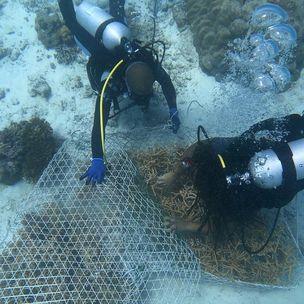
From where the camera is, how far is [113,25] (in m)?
5.87

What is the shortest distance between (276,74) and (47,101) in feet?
16.9

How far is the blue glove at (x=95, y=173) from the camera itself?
4.79 meters

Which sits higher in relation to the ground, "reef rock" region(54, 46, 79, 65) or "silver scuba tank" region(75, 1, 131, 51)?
"silver scuba tank" region(75, 1, 131, 51)

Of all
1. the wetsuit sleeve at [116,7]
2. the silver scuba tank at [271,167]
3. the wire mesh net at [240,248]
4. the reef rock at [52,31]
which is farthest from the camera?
the reef rock at [52,31]

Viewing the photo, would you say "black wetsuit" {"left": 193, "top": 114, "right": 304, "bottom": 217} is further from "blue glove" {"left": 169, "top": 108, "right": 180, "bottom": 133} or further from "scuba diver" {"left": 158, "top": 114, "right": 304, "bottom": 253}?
"blue glove" {"left": 169, "top": 108, "right": 180, "bottom": 133}

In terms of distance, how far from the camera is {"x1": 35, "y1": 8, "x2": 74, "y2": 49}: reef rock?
864 cm

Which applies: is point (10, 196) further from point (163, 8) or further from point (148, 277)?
point (163, 8)

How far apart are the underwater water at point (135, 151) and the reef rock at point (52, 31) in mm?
34

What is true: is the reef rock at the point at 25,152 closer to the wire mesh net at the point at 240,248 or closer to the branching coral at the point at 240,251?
the wire mesh net at the point at 240,248

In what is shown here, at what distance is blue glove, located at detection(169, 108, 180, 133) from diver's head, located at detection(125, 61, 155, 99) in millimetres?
1457

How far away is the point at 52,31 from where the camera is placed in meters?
8.83

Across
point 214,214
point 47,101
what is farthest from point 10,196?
point 214,214

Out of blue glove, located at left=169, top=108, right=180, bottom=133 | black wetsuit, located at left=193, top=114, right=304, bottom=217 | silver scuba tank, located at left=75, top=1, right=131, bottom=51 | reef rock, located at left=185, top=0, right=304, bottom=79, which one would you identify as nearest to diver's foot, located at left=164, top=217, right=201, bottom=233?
black wetsuit, located at left=193, top=114, right=304, bottom=217

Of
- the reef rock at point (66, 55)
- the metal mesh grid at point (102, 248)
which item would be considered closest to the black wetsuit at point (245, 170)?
the metal mesh grid at point (102, 248)
